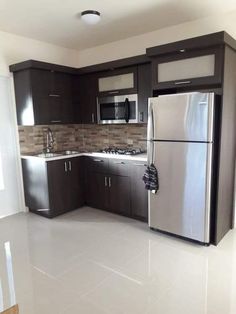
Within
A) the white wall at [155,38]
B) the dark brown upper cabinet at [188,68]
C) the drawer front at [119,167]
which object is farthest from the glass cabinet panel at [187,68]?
the drawer front at [119,167]

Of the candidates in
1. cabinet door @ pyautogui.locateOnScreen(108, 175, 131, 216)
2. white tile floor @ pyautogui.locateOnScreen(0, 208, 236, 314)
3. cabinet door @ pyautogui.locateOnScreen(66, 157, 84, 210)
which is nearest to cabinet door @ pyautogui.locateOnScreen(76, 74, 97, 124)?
cabinet door @ pyautogui.locateOnScreen(66, 157, 84, 210)

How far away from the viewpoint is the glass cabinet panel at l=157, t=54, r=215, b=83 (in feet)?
8.63

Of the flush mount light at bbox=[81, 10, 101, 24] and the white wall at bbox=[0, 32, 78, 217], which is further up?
the flush mount light at bbox=[81, 10, 101, 24]

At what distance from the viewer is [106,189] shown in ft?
12.5

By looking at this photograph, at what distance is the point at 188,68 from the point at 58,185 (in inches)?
94.0

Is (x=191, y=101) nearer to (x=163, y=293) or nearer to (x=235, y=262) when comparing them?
(x=235, y=262)

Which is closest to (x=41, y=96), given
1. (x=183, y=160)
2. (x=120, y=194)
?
(x=120, y=194)

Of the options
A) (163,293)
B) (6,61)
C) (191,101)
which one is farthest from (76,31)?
(163,293)

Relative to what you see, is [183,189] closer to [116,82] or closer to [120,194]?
[120,194]

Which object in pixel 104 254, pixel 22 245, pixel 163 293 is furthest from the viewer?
pixel 22 245

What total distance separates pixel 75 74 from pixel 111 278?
314cm

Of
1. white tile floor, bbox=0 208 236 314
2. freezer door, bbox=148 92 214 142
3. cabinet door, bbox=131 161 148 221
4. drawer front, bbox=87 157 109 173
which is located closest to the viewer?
white tile floor, bbox=0 208 236 314

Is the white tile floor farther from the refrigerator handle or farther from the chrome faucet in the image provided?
the chrome faucet

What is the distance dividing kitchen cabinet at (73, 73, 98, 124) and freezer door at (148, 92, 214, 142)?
1378 millimetres
